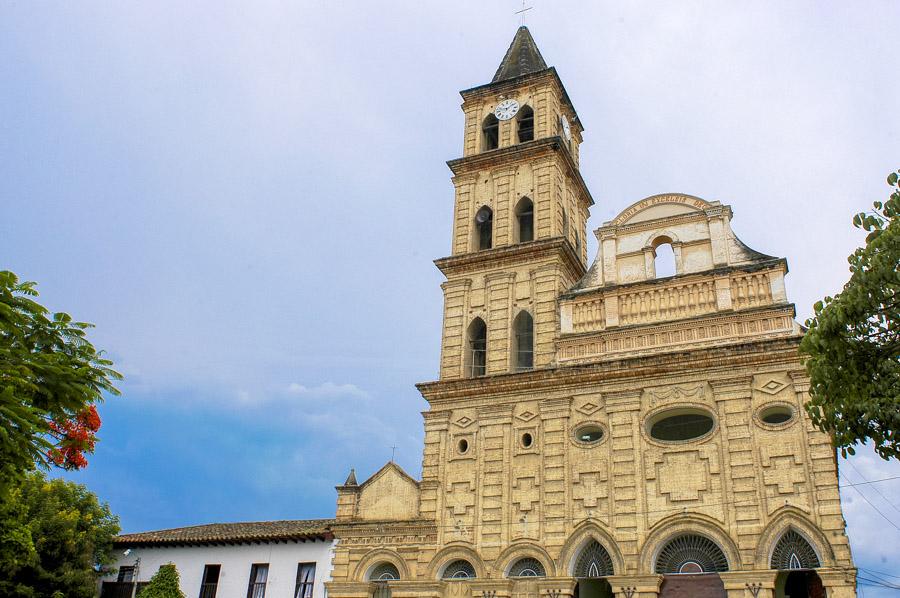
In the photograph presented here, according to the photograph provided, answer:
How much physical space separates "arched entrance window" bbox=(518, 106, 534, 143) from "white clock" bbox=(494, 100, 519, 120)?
30 cm

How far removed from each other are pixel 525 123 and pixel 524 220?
402 centimetres

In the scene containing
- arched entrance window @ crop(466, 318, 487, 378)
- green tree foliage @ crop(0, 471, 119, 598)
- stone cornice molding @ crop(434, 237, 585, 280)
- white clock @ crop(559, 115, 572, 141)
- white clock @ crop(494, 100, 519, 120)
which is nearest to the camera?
green tree foliage @ crop(0, 471, 119, 598)

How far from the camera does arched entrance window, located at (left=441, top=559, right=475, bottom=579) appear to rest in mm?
23359

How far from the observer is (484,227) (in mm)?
30031

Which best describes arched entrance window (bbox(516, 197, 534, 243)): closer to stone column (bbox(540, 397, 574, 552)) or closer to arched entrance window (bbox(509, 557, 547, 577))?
stone column (bbox(540, 397, 574, 552))

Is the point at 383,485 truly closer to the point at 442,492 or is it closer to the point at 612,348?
the point at 442,492

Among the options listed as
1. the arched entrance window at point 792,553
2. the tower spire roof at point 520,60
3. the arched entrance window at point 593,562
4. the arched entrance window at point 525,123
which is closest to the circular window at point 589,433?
the arched entrance window at point 593,562

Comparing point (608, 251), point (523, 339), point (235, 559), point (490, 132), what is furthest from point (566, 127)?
point (235, 559)

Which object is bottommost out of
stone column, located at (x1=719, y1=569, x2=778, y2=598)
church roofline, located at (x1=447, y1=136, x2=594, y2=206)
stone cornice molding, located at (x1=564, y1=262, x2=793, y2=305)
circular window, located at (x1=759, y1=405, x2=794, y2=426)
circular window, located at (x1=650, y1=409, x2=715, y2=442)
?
stone column, located at (x1=719, y1=569, x2=778, y2=598)

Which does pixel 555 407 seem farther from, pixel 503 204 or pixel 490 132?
pixel 490 132

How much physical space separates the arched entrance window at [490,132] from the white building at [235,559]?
49.7 feet

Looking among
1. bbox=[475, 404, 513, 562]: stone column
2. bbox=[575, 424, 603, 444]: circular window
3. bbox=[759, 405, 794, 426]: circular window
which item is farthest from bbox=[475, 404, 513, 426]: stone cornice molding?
bbox=[759, 405, 794, 426]: circular window

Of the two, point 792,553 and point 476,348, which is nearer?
point 792,553

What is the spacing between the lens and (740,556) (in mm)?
20188
